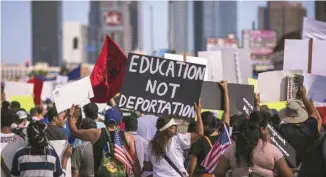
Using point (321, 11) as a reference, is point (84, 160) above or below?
below

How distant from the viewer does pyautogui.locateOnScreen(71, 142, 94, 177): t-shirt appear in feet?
28.0

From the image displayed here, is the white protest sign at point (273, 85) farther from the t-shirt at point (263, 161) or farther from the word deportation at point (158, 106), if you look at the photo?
the t-shirt at point (263, 161)

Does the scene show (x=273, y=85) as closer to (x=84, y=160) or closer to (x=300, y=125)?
(x=300, y=125)

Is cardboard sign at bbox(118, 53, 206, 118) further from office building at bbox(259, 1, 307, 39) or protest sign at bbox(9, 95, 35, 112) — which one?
office building at bbox(259, 1, 307, 39)

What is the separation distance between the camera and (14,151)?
7703 millimetres

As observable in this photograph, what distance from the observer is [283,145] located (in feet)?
26.1

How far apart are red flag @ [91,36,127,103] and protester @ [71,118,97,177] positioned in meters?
2.28

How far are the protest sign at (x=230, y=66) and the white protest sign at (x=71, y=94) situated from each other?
120 inches

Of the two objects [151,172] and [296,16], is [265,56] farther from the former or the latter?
[151,172]

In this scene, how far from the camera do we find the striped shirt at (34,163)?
7.36m

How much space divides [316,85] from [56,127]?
339 centimetres

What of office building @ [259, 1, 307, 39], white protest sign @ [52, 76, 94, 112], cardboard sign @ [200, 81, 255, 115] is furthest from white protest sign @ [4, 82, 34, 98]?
office building @ [259, 1, 307, 39]

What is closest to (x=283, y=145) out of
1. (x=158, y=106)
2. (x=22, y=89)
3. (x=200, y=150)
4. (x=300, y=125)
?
(x=300, y=125)

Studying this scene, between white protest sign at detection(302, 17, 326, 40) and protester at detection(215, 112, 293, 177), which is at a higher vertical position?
white protest sign at detection(302, 17, 326, 40)
